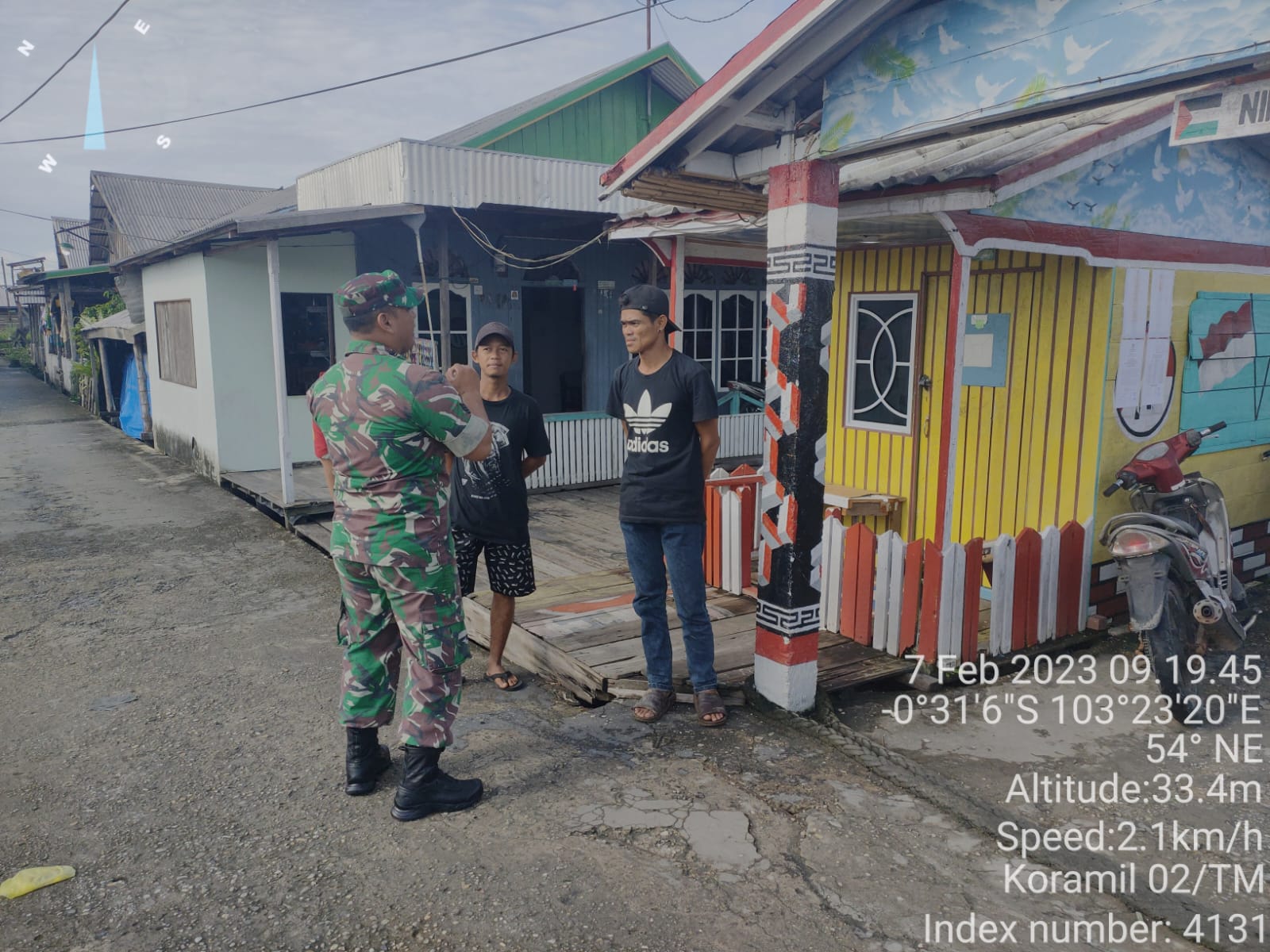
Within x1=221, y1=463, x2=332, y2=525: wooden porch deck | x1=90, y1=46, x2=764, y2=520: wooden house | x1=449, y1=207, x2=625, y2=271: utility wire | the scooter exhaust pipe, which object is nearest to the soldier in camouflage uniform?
the scooter exhaust pipe

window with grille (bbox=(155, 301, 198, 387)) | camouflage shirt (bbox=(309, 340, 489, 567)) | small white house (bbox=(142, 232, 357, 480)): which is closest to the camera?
camouflage shirt (bbox=(309, 340, 489, 567))

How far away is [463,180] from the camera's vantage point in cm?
1041

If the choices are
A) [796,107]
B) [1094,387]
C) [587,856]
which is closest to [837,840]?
[587,856]

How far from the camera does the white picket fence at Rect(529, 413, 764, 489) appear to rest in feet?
34.5

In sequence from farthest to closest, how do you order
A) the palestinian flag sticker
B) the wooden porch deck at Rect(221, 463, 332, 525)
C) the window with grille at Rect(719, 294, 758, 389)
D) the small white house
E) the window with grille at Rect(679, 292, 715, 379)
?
the window with grille at Rect(719, 294, 758, 389) < the window with grille at Rect(679, 292, 715, 379) < the small white house < the wooden porch deck at Rect(221, 463, 332, 525) < the palestinian flag sticker

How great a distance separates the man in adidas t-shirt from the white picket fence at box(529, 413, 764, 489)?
619 centimetres

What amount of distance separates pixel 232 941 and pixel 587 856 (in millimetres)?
1114

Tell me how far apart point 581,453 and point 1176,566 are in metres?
7.11

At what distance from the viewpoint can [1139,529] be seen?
4629mm

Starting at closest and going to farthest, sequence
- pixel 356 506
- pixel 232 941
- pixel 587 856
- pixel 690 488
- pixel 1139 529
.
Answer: pixel 232 941, pixel 587 856, pixel 356 506, pixel 690 488, pixel 1139 529

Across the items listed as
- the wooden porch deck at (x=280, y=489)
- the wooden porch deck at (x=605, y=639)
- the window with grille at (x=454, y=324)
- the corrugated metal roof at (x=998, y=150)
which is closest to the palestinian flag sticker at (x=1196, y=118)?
the corrugated metal roof at (x=998, y=150)

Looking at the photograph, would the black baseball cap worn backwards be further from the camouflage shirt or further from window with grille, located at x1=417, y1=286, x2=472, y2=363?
window with grille, located at x1=417, y1=286, x2=472, y2=363

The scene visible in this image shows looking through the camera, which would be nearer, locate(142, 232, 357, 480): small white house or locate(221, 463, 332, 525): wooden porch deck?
locate(221, 463, 332, 525): wooden porch deck

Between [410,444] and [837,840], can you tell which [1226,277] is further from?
[410,444]
